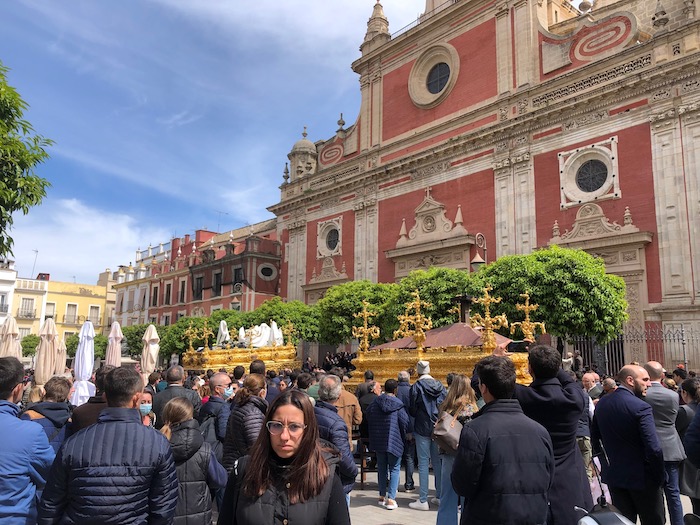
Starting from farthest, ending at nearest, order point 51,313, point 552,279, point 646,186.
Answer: point 51,313
point 646,186
point 552,279

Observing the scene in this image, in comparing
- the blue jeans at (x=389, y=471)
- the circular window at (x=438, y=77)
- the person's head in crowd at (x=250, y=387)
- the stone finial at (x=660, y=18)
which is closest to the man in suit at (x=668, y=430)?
the blue jeans at (x=389, y=471)

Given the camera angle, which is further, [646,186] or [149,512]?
[646,186]

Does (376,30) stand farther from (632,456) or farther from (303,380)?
(632,456)

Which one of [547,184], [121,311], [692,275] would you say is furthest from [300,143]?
[121,311]

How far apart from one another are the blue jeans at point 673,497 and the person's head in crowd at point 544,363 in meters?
2.27

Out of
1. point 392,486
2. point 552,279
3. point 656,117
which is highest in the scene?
point 656,117

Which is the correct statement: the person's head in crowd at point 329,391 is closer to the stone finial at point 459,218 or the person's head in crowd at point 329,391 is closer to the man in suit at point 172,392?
the man in suit at point 172,392

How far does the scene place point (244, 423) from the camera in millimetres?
4574

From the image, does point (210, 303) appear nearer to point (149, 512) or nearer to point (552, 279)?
point (552, 279)

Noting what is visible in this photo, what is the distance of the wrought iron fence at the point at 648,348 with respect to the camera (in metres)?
16.4

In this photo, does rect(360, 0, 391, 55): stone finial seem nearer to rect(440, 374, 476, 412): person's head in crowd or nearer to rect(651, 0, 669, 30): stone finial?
rect(651, 0, 669, 30): stone finial

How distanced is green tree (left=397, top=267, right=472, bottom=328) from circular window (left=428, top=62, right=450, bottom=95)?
34.1 ft

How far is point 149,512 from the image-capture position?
297cm

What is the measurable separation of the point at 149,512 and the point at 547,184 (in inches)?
788
